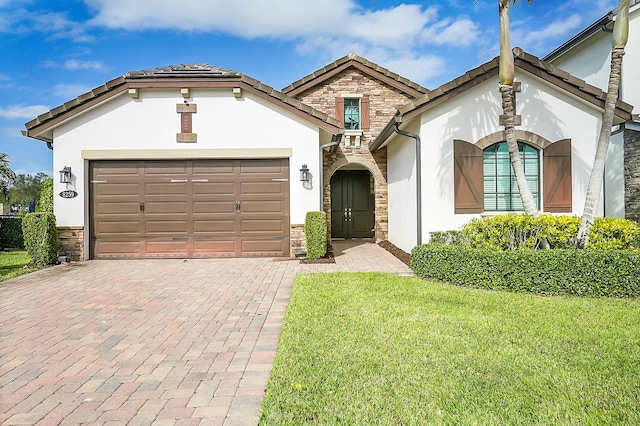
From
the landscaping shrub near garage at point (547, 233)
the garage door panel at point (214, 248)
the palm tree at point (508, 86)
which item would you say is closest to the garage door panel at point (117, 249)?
the garage door panel at point (214, 248)

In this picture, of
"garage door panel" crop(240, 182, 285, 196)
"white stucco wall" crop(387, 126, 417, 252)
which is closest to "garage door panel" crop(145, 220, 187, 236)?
"garage door panel" crop(240, 182, 285, 196)

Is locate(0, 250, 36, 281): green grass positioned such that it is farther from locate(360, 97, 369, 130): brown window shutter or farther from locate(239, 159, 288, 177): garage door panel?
locate(360, 97, 369, 130): brown window shutter

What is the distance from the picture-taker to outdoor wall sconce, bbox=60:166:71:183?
384 inches

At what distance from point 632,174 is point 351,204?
9.17 metres

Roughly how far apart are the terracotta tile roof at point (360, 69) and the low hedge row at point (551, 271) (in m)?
9.25

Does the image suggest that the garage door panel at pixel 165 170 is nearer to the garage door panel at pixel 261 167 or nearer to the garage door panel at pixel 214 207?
the garage door panel at pixel 214 207

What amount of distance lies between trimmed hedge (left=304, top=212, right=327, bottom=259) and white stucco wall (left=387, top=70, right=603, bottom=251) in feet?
8.37

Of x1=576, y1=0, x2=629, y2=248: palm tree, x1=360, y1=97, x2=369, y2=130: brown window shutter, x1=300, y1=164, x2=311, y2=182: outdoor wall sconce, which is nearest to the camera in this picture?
x1=576, y1=0, x2=629, y2=248: palm tree

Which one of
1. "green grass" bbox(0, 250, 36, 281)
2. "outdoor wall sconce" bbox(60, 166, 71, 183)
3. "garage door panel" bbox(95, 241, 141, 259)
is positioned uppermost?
"outdoor wall sconce" bbox(60, 166, 71, 183)

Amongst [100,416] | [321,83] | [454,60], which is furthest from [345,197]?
[100,416]

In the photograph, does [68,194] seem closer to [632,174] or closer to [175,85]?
[175,85]

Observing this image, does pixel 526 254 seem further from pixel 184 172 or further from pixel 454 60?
pixel 454 60

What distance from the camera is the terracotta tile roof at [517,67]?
8344 mm

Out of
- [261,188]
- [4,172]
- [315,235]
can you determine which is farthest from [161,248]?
[4,172]
